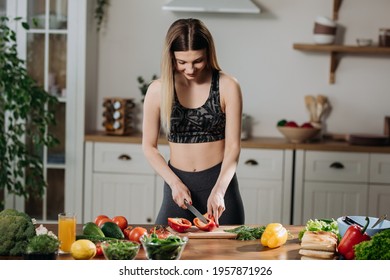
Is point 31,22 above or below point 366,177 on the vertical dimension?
above

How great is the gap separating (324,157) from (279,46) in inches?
31.9

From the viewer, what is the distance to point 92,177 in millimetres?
4457

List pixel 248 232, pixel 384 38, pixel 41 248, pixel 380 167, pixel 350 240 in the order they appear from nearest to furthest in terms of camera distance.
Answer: pixel 41 248
pixel 350 240
pixel 248 232
pixel 380 167
pixel 384 38

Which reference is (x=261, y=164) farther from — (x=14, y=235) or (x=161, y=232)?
(x=14, y=235)

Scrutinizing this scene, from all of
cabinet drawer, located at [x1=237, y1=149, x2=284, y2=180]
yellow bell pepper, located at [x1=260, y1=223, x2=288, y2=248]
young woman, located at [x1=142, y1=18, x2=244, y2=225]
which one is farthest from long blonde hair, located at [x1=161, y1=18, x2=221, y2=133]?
cabinet drawer, located at [x1=237, y1=149, x2=284, y2=180]

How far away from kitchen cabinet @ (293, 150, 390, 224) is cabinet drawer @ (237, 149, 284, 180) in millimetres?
108

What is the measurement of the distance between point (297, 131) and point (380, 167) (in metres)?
0.52

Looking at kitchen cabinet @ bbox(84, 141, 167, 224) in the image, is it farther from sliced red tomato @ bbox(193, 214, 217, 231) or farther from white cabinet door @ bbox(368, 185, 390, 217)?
sliced red tomato @ bbox(193, 214, 217, 231)

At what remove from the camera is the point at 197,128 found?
2855 mm

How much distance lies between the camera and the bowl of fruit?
4352 mm

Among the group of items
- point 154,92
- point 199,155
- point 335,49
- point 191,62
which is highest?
point 335,49

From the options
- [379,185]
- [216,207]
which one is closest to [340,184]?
[379,185]
